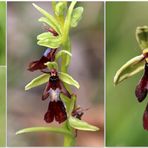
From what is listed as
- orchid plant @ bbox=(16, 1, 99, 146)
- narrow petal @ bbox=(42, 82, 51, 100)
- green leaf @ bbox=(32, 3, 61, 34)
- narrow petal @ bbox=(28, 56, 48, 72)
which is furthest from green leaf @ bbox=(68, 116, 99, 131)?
Result: green leaf @ bbox=(32, 3, 61, 34)

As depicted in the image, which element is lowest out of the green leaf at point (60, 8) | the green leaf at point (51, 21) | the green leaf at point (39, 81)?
the green leaf at point (39, 81)

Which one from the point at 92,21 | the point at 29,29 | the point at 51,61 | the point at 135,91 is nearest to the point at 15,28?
the point at 29,29

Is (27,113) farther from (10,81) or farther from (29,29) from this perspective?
(29,29)

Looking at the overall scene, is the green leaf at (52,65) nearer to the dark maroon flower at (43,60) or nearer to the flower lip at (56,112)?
the dark maroon flower at (43,60)

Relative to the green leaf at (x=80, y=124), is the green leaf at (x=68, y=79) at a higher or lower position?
higher

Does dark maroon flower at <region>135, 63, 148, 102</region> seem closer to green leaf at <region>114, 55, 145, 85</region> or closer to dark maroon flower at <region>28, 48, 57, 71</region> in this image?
green leaf at <region>114, 55, 145, 85</region>

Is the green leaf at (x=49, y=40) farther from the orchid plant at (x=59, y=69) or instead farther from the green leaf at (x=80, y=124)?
the green leaf at (x=80, y=124)

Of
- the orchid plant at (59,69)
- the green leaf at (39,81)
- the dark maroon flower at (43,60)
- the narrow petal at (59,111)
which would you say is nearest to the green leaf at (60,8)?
the orchid plant at (59,69)
